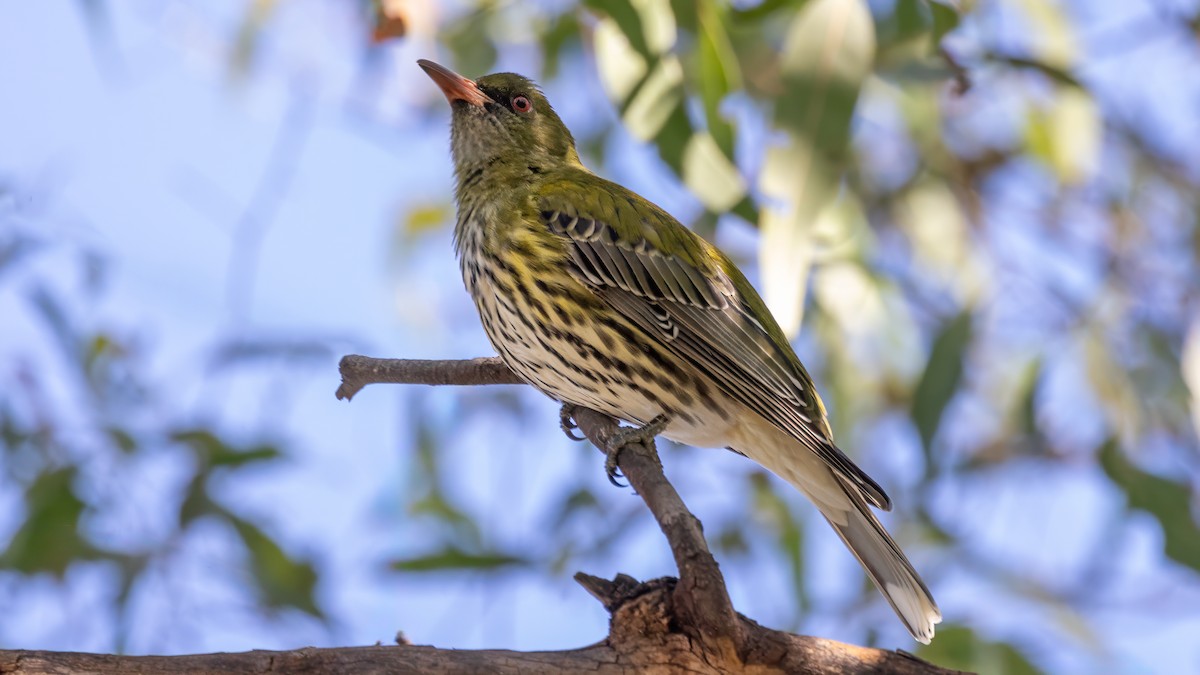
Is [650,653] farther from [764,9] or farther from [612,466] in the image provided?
[764,9]

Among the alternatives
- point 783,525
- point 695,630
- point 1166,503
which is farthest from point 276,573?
point 1166,503

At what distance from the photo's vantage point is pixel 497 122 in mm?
4141

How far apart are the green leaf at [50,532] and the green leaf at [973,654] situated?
267 cm

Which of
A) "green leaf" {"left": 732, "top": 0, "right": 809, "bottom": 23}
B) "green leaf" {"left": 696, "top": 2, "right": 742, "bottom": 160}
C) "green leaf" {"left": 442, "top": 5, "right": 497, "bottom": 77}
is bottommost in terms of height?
"green leaf" {"left": 696, "top": 2, "right": 742, "bottom": 160}

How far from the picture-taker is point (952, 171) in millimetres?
6289

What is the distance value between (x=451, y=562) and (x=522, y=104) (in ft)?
5.04

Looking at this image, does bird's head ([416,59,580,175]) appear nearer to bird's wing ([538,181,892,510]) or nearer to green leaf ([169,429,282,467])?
bird's wing ([538,181,892,510])

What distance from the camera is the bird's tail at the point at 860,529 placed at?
332 cm

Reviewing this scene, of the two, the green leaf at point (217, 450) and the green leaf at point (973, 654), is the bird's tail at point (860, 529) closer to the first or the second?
the green leaf at point (973, 654)

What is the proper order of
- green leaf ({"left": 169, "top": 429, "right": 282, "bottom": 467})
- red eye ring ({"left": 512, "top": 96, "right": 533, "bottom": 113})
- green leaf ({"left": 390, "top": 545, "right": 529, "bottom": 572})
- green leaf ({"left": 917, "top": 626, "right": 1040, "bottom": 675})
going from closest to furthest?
green leaf ({"left": 917, "top": 626, "right": 1040, "bottom": 675})
red eye ring ({"left": 512, "top": 96, "right": 533, "bottom": 113})
green leaf ({"left": 169, "top": 429, "right": 282, "bottom": 467})
green leaf ({"left": 390, "top": 545, "right": 529, "bottom": 572})

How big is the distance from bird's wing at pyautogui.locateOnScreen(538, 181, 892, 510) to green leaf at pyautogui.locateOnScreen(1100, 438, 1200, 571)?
3.87 feet

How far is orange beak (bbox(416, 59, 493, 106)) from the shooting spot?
4016 mm

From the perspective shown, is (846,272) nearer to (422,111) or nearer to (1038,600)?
(1038,600)

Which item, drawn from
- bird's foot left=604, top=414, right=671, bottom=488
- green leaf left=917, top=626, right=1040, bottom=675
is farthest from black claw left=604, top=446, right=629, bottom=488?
green leaf left=917, top=626, right=1040, bottom=675
